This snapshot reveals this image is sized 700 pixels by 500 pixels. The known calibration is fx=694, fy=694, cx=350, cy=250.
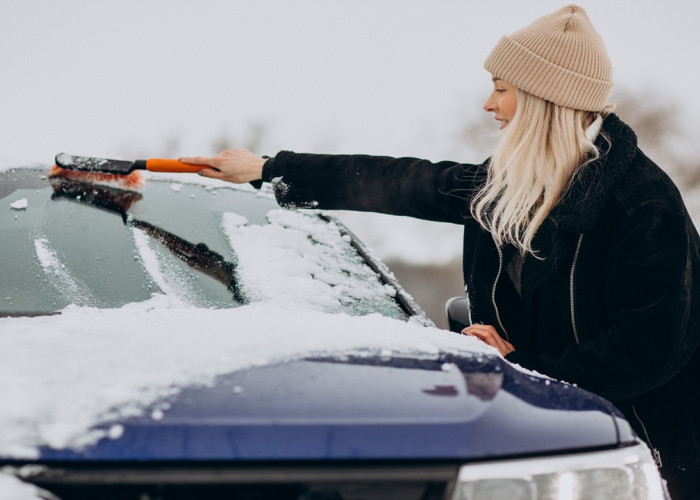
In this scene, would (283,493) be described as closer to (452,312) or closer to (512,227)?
(512,227)

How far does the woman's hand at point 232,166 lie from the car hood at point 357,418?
123 cm

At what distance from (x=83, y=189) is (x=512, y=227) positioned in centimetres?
135

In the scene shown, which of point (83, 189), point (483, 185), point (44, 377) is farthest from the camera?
point (83, 189)

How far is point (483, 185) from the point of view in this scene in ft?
6.83

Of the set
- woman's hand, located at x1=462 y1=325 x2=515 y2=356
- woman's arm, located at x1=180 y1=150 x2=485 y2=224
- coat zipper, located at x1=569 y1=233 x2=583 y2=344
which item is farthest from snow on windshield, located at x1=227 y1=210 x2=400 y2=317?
coat zipper, located at x1=569 y1=233 x2=583 y2=344

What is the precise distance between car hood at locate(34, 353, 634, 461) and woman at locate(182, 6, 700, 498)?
1.67 feet

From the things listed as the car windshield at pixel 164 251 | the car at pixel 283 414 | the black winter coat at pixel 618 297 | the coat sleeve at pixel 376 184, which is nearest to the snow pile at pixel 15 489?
the car at pixel 283 414

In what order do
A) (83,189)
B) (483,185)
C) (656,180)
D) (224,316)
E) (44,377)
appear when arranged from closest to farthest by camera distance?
1. (44,377)
2. (224,316)
3. (656,180)
4. (483,185)
5. (83,189)

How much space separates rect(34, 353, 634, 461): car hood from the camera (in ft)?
3.07

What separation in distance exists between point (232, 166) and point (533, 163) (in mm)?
982

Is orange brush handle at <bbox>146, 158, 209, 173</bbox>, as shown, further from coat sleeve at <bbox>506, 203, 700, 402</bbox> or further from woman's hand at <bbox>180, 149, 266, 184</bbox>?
coat sleeve at <bbox>506, 203, 700, 402</bbox>

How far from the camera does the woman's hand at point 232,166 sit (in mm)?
2297

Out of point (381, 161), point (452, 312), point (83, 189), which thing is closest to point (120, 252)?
point (83, 189)

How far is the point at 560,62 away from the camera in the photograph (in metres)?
1.84
